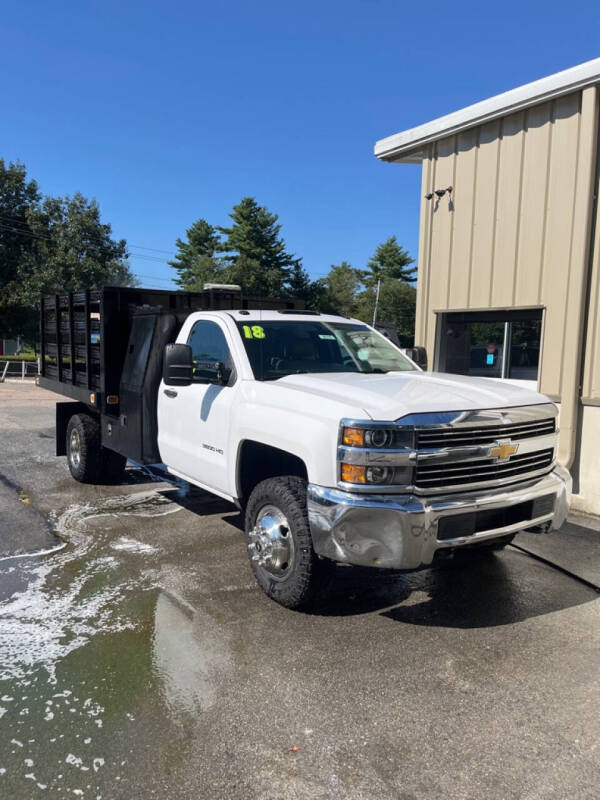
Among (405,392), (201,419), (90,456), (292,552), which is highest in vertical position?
(405,392)

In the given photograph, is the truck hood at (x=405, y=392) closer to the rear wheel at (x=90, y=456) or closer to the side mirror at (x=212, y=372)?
the side mirror at (x=212, y=372)

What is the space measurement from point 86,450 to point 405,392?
4.81m

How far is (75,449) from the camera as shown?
7879 millimetres

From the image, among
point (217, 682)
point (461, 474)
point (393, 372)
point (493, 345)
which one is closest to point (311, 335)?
point (393, 372)

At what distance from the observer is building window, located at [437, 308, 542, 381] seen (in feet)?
25.0

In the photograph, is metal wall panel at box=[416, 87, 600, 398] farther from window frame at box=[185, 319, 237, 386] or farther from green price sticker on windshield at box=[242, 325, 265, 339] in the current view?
window frame at box=[185, 319, 237, 386]

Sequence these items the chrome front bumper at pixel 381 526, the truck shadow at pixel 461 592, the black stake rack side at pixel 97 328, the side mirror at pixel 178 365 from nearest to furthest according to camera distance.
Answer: the chrome front bumper at pixel 381 526 < the truck shadow at pixel 461 592 < the side mirror at pixel 178 365 < the black stake rack side at pixel 97 328

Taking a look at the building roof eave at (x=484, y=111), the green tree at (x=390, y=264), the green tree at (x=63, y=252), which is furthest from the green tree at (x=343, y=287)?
the building roof eave at (x=484, y=111)

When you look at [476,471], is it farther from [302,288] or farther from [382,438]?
[302,288]

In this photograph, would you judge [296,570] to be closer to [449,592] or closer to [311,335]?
[449,592]

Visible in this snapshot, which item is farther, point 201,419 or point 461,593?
point 201,419

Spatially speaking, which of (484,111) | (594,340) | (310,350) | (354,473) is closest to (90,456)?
(310,350)

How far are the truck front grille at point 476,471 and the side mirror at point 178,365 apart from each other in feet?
6.42

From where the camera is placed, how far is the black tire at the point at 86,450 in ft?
24.8
